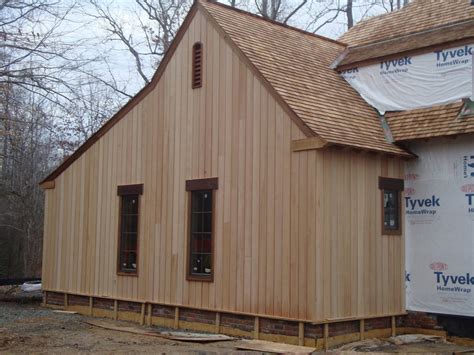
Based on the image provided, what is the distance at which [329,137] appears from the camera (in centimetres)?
1217

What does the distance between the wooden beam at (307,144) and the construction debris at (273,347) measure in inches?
135

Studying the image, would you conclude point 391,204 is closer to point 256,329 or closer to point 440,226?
point 440,226

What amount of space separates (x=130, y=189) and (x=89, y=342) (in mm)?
4532

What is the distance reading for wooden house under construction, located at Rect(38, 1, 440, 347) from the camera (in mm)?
12344

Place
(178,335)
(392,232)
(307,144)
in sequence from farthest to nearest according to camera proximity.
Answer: (392,232), (178,335), (307,144)

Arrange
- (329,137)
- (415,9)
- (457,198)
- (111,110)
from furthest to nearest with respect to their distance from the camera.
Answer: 1. (111,110)
2. (415,9)
3. (457,198)
4. (329,137)

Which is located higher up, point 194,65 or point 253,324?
point 194,65

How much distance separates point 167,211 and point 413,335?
18.8 feet

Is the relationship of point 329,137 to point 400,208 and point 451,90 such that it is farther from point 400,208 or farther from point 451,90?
point 451,90

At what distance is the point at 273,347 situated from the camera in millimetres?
11656

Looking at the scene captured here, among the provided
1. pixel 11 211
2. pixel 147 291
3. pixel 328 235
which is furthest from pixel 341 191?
pixel 11 211

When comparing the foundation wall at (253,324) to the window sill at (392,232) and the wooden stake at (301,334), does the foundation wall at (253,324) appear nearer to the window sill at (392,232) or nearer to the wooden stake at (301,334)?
the wooden stake at (301,334)

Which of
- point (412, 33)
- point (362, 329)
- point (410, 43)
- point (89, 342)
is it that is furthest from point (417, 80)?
point (89, 342)

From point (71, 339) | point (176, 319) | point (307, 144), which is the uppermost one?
point (307, 144)
